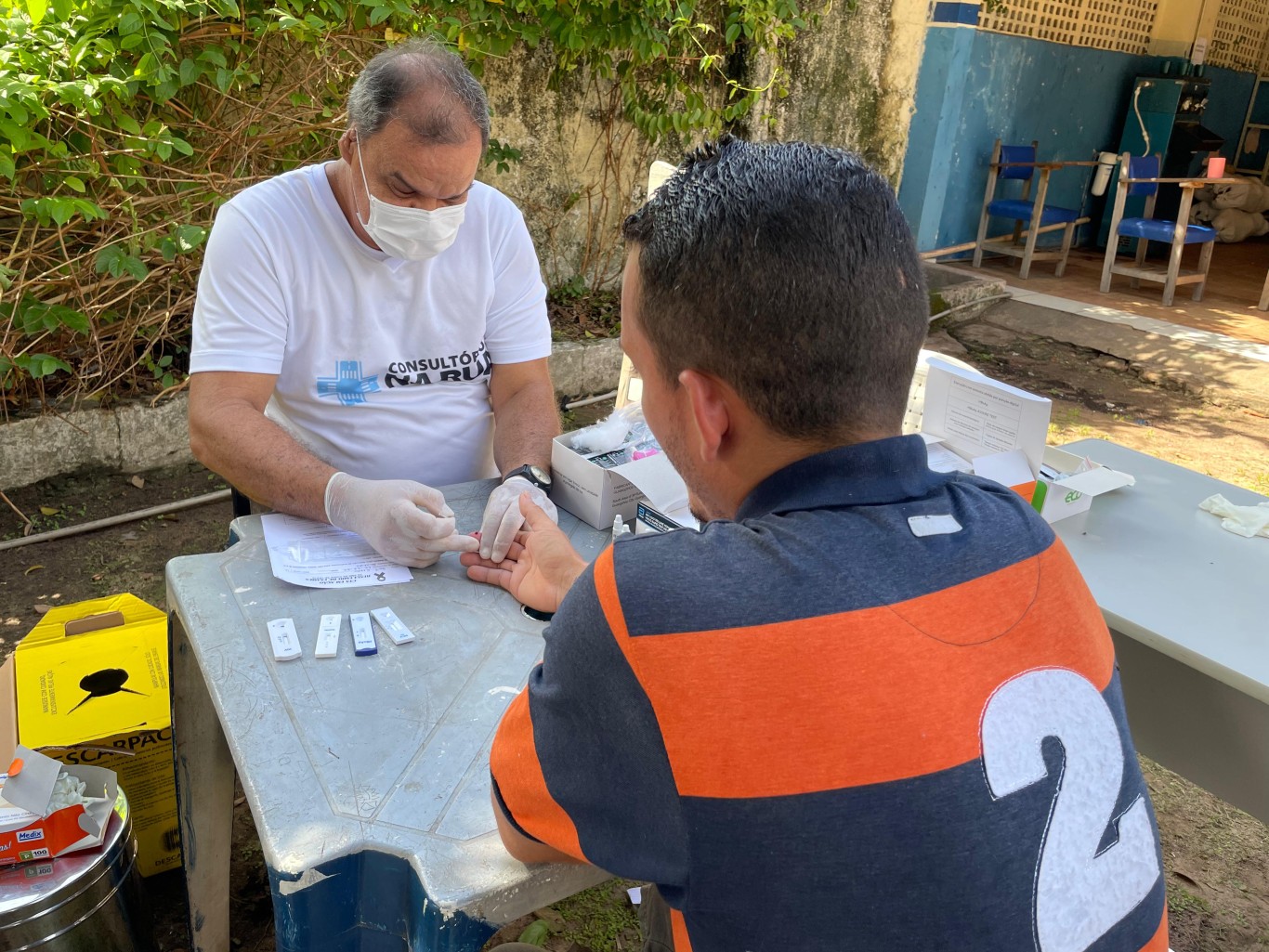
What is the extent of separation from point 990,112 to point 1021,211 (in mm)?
936

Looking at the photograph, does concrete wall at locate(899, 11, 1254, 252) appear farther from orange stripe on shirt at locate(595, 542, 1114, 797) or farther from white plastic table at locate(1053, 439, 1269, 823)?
orange stripe on shirt at locate(595, 542, 1114, 797)

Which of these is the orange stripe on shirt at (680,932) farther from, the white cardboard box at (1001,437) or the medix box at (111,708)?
the medix box at (111,708)

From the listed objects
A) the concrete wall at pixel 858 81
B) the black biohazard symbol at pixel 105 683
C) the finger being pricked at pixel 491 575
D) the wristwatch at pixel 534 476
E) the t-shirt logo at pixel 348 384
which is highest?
the concrete wall at pixel 858 81

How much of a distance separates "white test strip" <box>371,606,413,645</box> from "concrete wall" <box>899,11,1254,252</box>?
6735mm

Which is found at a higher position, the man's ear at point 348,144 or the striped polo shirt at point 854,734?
the man's ear at point 348,144

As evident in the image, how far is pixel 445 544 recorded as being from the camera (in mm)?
1684

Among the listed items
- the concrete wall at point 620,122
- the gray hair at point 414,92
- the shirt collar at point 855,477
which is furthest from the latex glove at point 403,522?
the concrete wall at point 620,122

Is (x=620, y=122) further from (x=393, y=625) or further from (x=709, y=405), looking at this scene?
(x=709, y=405)

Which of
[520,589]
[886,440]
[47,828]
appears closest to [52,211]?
[47,828]

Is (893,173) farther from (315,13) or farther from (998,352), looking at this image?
(315,13)

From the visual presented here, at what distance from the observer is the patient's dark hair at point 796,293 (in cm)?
88

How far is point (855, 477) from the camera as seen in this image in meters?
0.90

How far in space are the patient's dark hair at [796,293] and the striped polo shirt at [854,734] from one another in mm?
63

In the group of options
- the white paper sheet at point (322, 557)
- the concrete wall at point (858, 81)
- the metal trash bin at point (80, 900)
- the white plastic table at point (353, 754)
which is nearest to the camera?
the white plastic table at point (353, 754)
